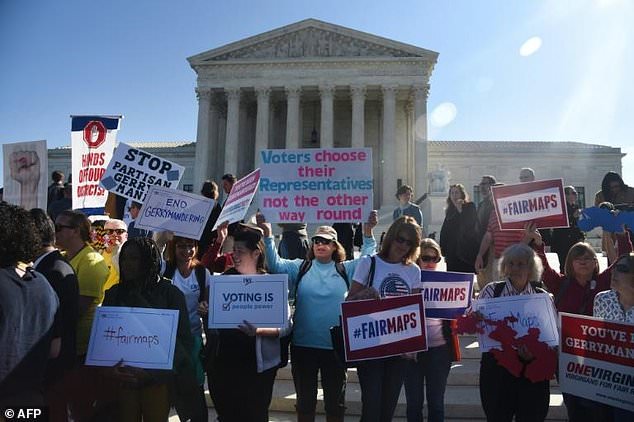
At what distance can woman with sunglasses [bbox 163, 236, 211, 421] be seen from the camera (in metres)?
4.37

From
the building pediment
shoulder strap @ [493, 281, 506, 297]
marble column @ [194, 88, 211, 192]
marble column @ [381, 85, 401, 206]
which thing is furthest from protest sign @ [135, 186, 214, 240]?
the building pediment

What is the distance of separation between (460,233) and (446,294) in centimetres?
350

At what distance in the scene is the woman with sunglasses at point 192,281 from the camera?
4368mm

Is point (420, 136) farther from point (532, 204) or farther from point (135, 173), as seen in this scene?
point (532, 204)

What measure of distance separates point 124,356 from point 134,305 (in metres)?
0.39

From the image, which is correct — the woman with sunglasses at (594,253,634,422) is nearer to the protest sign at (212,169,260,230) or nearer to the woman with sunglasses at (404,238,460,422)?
the woman with sunglasses at (404,238,460,422)

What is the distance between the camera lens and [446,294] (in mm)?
4652

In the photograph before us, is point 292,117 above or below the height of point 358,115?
below

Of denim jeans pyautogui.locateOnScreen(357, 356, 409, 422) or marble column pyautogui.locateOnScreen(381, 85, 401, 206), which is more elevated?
marble column pyautogui.locateOnScreen(381, 85, 401, 206)

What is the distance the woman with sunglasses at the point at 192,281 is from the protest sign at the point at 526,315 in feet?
8.18

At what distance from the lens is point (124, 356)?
3680 mm

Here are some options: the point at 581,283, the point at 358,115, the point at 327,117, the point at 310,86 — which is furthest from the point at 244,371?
the point at 310,86

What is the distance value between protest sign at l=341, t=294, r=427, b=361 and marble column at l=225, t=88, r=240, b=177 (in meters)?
37.2

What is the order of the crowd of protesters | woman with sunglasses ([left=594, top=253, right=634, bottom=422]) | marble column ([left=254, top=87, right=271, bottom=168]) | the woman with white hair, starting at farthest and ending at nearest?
1. marble column ([left=254, top=87, right=271, bottom=168])
2. the woman with white hair
3. woman with sunglasses ([left=594, top=253, right=634, bottom=422])
4. the crowd of protesters
